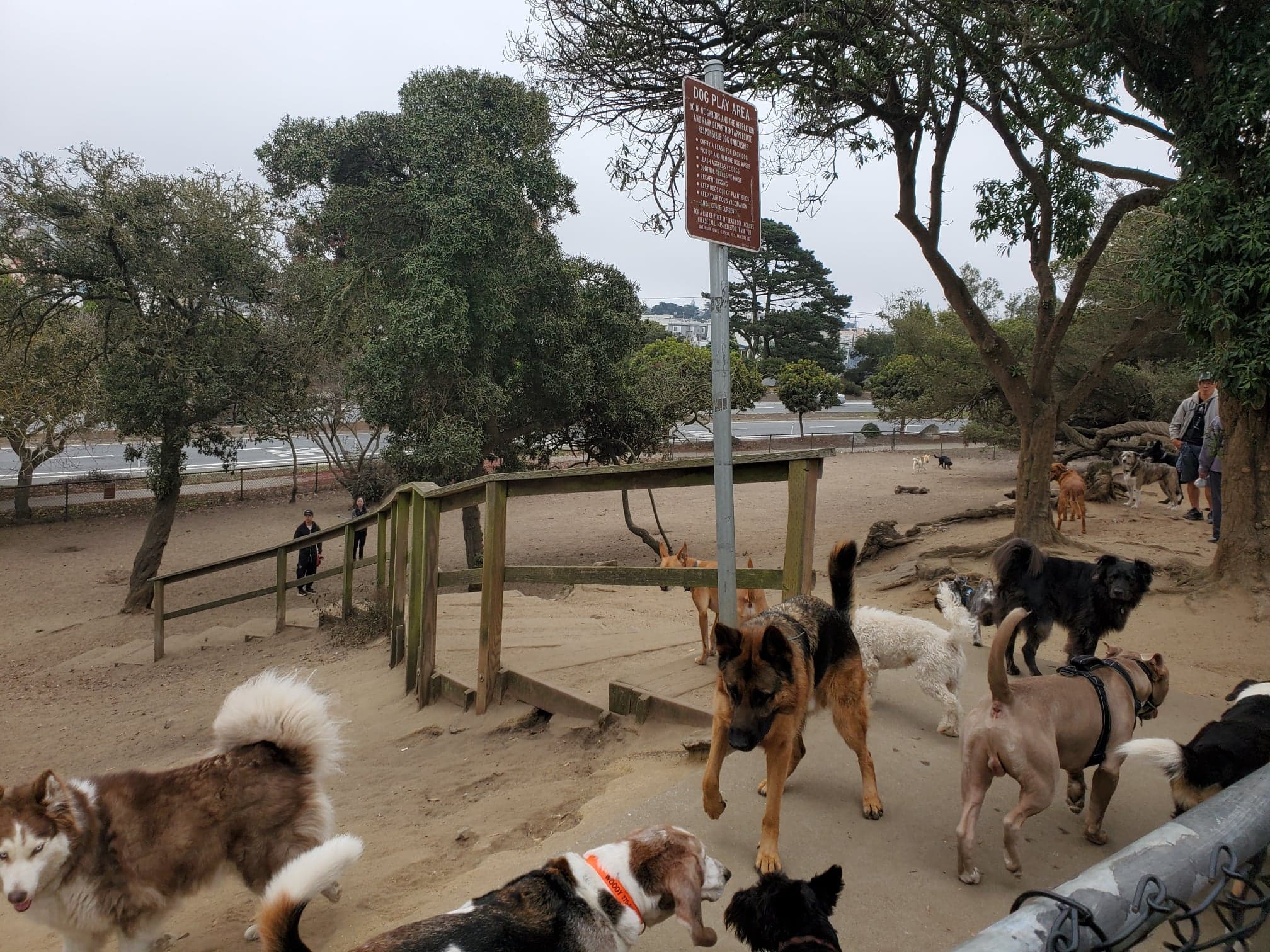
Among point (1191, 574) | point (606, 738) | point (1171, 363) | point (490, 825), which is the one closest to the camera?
point (490, 825)

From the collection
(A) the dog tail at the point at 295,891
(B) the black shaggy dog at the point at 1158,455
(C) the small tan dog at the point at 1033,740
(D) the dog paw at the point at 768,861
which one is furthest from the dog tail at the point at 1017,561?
(B) the black shaggy dog at the point at 1158,455

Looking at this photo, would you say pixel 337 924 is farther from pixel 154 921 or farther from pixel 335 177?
pixel 335 177

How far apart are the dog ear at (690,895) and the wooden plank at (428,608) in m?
4.29

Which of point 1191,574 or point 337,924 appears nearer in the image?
point 337,924

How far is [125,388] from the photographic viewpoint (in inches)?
587

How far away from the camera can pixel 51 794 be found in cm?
307

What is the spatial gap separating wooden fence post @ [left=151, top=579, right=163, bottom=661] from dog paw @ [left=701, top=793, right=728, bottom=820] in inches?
407

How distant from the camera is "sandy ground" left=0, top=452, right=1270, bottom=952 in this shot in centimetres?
330

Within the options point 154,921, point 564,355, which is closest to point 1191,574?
point 154,921

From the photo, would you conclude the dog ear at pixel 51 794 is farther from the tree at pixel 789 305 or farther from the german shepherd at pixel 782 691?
the tree at pixel 789 305

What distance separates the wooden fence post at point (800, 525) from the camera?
4020 mm

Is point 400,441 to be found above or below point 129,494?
above

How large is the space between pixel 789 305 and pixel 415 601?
5837 cm

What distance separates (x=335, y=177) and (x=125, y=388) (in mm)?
5686
